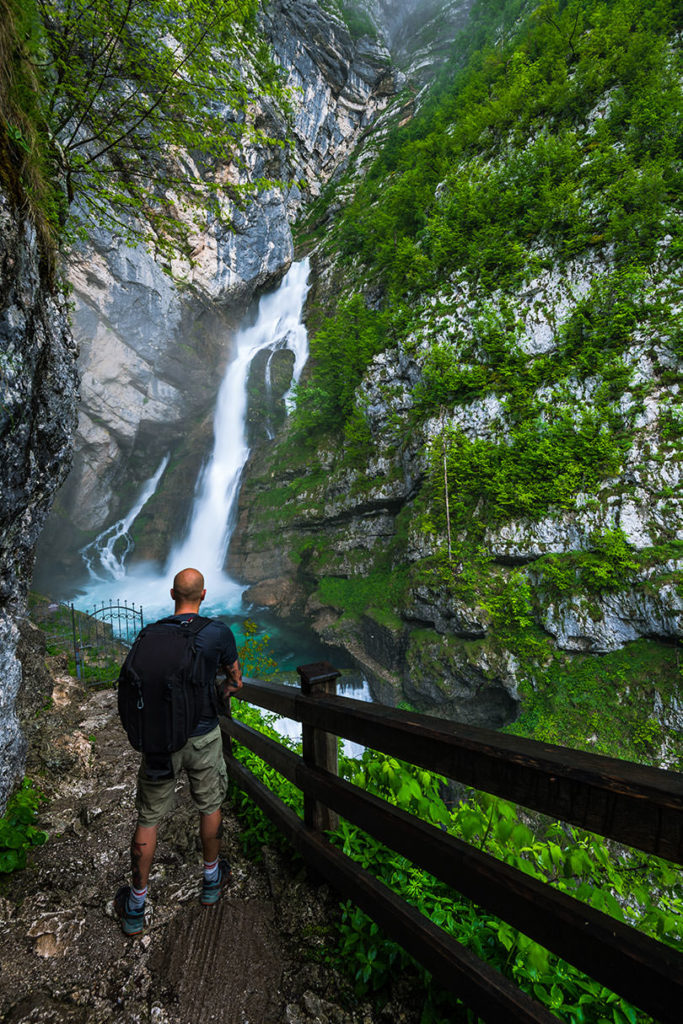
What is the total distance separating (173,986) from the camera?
1.82m

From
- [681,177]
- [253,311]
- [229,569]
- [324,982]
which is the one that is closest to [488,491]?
[681,177]

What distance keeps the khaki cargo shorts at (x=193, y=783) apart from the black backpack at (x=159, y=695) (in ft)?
0.55

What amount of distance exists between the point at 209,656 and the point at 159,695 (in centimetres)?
30

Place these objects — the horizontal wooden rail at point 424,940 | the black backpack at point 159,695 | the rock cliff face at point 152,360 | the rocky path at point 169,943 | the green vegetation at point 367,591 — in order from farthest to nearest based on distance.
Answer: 1. the rock cliff face at point 152,360
2. the green vegetation at point 367,591
3. the black backpack at point 159,695
4. the rocky path at point 169,943
5. the horizontal wooden rail at point 424,940

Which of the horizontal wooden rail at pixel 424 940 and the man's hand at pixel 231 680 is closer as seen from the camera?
the horizontal wooden rail at pixel 424 940

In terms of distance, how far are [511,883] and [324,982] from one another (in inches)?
48.3

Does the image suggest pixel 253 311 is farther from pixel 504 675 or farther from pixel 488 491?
pixel 504 675

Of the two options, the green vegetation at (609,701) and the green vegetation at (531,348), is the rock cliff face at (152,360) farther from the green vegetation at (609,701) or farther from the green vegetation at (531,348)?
the green vegetation at (609,701)

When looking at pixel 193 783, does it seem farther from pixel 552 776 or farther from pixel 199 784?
pixel 552 776

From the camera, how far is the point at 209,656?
2229 millimetres

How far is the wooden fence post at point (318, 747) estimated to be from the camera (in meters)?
2.11

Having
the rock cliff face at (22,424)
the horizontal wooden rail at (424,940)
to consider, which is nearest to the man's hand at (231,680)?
the horizontal wooden rail at (424,940)

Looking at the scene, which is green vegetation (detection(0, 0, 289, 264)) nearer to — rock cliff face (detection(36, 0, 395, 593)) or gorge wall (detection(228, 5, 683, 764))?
gorge wall (detection(228, 5, 683, 764))

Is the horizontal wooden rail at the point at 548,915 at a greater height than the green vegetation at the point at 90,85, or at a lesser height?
lesser
